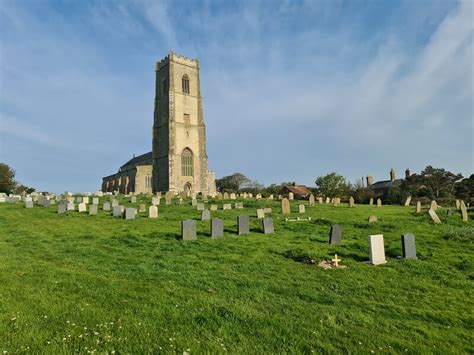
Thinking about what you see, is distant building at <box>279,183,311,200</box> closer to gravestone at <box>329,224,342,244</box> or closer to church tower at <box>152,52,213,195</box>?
church tower at <box>152,52,213,195</box>

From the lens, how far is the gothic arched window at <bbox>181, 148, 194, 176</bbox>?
156ft

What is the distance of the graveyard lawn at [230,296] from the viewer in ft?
14.4

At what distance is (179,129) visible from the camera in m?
47.8

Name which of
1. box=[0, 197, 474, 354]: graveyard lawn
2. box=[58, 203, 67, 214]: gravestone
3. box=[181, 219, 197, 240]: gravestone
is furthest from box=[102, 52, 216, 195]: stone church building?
box=[0, 197, 474, 354]: graveyard lawn

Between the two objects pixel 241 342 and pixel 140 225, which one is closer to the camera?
pixel 241 342

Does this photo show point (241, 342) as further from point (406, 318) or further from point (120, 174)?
point (120, 174)

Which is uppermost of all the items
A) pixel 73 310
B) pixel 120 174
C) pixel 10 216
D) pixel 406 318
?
pixel 120 174

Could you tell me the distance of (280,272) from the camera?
8.23 metres

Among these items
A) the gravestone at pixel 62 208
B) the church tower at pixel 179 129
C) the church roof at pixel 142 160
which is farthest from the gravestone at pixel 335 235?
the church roof at pixel 142 160

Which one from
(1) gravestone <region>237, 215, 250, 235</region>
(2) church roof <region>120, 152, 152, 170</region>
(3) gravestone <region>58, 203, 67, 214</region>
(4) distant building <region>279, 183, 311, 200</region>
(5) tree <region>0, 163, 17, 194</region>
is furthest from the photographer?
(4) distant building <region>279, 183, 311, 200</region>

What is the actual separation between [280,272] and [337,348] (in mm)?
3923

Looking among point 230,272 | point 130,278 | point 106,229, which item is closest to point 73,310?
point 130,278

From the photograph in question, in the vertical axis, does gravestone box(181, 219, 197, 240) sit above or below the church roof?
below

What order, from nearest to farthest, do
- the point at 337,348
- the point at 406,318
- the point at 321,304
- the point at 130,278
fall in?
the point at 337,348, the point at 406,318, the point at 321,304, the point at 130,278
